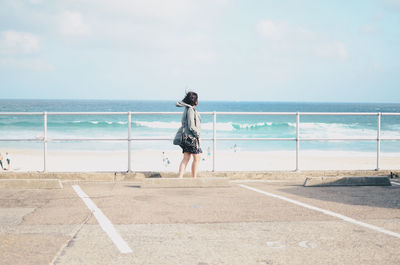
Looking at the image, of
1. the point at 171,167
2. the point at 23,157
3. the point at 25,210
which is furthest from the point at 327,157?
the point at 25,210

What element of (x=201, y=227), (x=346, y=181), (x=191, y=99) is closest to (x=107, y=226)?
(x=201, y=227)

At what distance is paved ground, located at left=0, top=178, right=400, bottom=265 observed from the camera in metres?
4.80

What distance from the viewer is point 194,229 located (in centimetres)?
595

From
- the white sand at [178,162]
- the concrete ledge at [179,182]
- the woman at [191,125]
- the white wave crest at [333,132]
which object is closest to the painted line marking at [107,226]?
the concrete ledge at [179,182]

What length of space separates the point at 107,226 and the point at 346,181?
18.5 feet

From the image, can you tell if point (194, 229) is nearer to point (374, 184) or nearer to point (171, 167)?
point (374, 184)

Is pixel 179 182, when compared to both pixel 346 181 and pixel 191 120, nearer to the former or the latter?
pixel 191 120

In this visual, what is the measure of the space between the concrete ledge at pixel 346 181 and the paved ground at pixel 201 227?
0.68 meters

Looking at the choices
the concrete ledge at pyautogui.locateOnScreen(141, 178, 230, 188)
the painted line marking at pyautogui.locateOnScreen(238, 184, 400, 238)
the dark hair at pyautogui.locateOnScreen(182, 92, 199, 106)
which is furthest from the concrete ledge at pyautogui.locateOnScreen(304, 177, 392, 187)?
the dark hair at pyautogui.locateOnScreen(182, 92, 199, 106)

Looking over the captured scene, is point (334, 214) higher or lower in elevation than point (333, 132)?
lower

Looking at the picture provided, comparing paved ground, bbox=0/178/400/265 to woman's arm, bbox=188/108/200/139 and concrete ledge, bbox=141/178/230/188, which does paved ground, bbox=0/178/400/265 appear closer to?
concrete ledge, bbox=141/178/230/188

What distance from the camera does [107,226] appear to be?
19.9 feet

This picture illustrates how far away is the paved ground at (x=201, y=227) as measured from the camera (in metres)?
4.80

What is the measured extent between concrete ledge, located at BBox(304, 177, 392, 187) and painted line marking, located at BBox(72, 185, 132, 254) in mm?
4435
